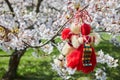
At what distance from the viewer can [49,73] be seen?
10969 mm

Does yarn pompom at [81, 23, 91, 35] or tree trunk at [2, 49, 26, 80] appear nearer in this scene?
yarn pompom at [81, 23, 91, 35]

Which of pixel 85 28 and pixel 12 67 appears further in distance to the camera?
pixel 12 67

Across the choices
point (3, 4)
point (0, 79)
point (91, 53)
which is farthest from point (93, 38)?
point (3, 4)

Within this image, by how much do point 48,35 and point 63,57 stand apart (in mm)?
3749

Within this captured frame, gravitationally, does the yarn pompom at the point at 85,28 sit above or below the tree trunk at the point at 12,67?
above

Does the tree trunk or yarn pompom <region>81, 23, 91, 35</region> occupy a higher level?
yarn pompom <region>81, 23, 91, 35</region>

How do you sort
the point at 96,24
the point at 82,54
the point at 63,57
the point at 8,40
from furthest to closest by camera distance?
the point at 96,24 < the point at 8,40 < the point at 63,57 < the point at 82,54

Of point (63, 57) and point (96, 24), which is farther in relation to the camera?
point (96, 24)

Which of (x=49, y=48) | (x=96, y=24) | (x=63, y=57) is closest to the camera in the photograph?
(x=63, y=57)

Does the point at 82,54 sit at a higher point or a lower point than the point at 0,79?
higher

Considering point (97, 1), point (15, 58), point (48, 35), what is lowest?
point (15, 58)

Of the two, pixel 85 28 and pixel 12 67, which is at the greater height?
pixel 85 28

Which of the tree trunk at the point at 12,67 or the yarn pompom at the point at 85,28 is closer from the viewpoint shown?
the yarn pompom at the point at 85,28

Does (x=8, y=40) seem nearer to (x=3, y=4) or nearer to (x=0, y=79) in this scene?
(x=0, y=79)
